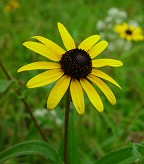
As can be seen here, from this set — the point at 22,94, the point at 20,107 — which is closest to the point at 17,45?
the point at 20,107

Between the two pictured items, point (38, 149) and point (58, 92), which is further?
point (38, 149)

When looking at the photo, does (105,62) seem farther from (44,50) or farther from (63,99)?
(63,99)

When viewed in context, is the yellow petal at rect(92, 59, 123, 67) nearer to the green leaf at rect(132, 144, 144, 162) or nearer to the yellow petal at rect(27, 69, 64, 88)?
the yellow petal at rect(27, 69, 64, 88)

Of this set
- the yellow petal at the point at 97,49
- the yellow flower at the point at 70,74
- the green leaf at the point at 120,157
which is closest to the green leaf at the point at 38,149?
the green leaf at the point at 120,157

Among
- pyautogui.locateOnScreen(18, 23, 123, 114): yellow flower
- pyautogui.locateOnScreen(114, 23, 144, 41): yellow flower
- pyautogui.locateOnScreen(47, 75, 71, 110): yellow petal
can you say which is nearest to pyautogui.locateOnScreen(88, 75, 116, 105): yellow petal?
pyautogui.locateOnScreen(18, 23, 123, 114): yellow flower

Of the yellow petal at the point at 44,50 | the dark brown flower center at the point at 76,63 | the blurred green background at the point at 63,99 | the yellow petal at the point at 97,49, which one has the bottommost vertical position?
the dark brown flower center at the point at 76,63

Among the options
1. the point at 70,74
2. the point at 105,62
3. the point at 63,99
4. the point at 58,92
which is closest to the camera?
the point at 58,92

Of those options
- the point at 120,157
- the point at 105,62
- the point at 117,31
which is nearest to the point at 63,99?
the point at 117,31

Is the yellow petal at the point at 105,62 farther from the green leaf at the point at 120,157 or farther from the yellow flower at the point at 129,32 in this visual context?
the yellow flower at the point at 129,32
